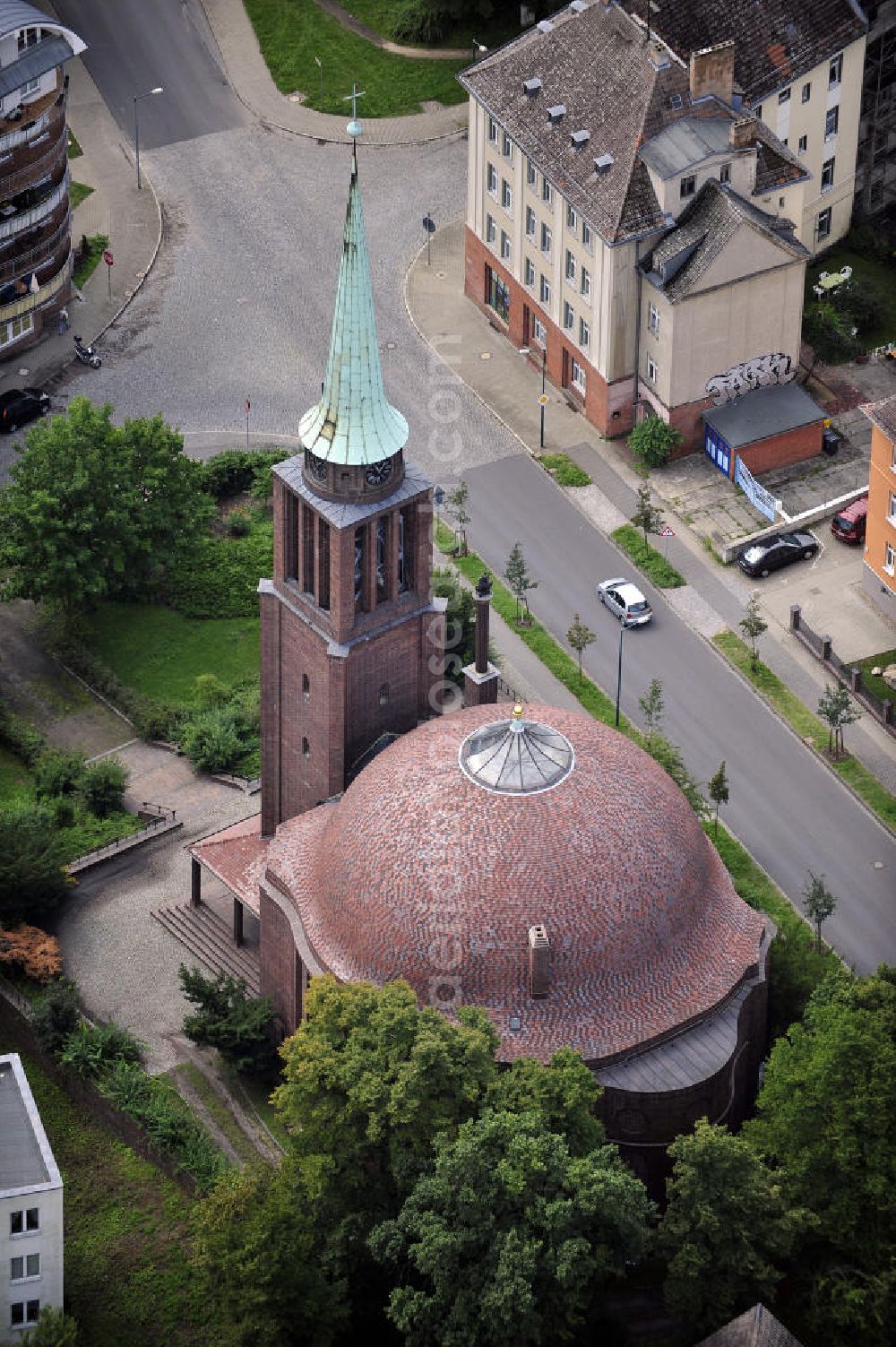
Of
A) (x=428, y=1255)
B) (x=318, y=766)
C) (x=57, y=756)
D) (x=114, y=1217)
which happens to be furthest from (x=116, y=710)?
(x=428, y=1255)

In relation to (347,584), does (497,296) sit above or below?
below

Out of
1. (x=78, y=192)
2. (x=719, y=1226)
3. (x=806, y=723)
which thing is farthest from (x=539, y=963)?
(x=78, y=192)

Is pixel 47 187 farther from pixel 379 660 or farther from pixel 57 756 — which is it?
pixel 379 660

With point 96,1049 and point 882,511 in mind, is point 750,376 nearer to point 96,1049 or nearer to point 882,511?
point 882,511

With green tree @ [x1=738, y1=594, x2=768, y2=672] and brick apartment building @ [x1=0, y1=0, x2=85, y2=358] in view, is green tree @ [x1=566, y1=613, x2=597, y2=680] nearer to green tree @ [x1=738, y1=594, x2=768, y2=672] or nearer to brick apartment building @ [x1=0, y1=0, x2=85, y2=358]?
green tree @ [x1=738, y1=594, x2=768, y2=672]

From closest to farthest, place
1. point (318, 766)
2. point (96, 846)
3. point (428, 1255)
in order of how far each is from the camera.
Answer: point (428, 1255), point (318, 766), point (96, 846)

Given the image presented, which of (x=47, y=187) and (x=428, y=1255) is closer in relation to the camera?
(x=428, y=1255)
